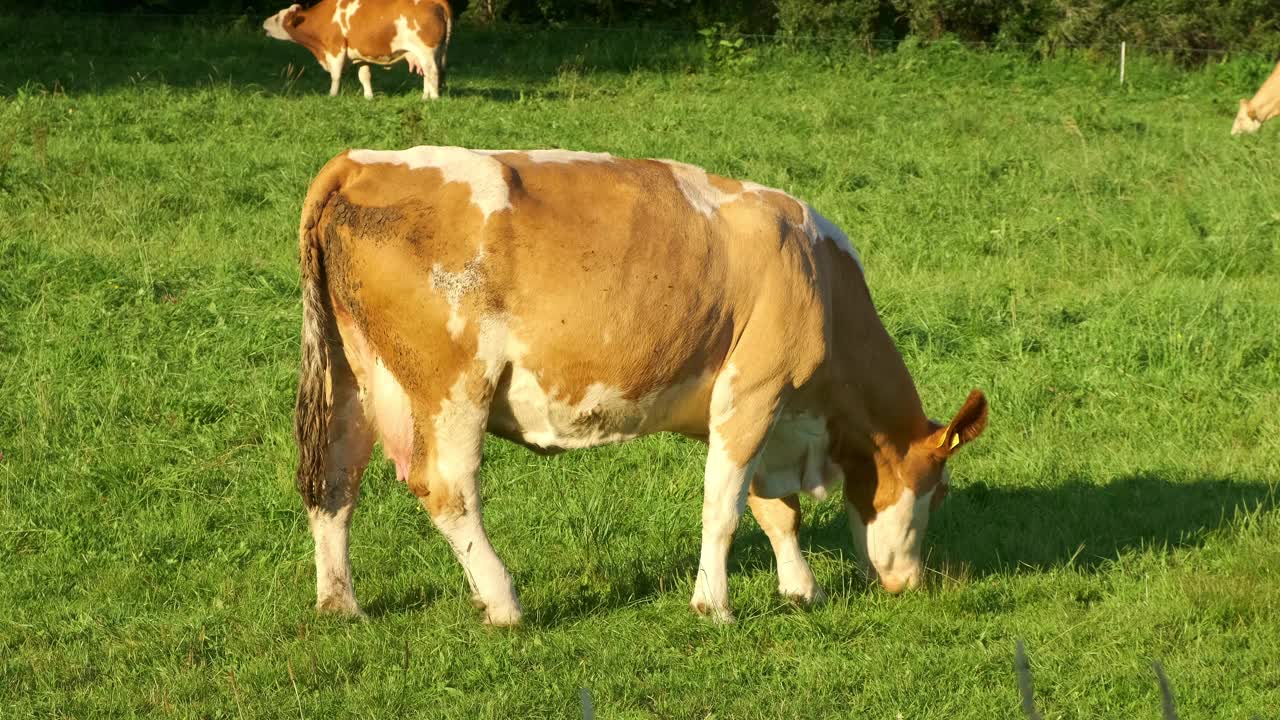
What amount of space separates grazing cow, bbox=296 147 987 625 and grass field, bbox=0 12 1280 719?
478 millimetres

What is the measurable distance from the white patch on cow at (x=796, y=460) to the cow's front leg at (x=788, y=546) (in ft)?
0.33

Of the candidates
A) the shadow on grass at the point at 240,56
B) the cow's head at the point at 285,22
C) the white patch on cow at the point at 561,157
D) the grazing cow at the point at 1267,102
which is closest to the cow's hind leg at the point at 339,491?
the white patch on cow at the point at 561,157

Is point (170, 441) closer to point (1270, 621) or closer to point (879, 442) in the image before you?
point (879, 442)

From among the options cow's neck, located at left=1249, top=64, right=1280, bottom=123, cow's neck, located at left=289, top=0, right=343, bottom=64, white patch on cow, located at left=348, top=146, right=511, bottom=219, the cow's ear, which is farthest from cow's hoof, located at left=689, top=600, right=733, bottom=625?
cow's neck, located at left=289, top=0, right=343, bottom=64

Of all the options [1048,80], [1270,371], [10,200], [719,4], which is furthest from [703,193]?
[719,4]

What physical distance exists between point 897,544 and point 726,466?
957mm

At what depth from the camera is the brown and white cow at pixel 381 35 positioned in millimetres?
19281

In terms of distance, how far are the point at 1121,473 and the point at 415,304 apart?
3986 millimetres

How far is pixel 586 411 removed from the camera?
17.6 ft

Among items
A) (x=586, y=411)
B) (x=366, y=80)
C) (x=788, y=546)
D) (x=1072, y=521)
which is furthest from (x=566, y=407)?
(x=366, y=80)

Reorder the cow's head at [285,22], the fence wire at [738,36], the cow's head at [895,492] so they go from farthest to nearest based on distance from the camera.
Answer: the fence wire at [738,36], the cow's head at [285,22], the cow's head at [895,492]

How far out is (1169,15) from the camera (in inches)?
988

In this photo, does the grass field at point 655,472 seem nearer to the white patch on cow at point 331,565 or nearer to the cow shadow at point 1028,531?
the cow shadow at point 1028,531

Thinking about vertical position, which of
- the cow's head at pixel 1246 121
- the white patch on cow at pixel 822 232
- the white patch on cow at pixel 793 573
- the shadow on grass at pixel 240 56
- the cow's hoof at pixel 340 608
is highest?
the white patch on cow at pixel 822 232
